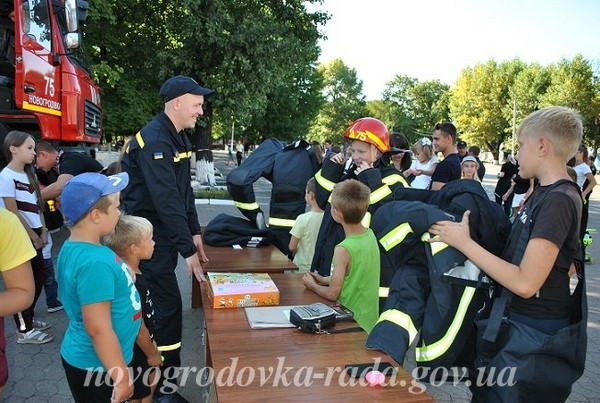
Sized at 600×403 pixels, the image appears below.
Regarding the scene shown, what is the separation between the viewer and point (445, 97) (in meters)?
79.6

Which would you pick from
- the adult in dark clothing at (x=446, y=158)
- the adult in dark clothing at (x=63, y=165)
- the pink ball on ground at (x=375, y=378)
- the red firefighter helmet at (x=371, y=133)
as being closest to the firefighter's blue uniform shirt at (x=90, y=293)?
the pink ball on ground at (x=375, y=378)

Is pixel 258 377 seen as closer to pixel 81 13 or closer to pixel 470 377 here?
pixel 470 377

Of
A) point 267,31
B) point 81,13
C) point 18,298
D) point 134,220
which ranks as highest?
point 267,31

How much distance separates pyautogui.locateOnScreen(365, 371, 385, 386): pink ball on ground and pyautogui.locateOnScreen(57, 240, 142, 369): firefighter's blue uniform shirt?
108 centimetres

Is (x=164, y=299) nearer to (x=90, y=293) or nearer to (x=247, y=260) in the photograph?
(x=247, y=260)

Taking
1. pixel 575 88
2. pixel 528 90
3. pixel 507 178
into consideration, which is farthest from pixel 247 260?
pixel 528 90

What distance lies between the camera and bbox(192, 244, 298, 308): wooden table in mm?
3312

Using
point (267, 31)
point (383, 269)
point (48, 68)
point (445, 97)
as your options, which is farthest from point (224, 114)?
point (445, 97)

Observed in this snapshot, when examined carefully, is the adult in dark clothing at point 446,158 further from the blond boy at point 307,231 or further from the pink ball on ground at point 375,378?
the pink ball on ground at point 375,378

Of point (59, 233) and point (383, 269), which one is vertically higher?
point (383, 269)

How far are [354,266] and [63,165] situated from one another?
3.58 meters

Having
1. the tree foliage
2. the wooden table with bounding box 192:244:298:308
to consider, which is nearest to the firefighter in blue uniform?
the wooden table with bounding box 192:244:298:308

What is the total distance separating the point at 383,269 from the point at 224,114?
1296 centimetres

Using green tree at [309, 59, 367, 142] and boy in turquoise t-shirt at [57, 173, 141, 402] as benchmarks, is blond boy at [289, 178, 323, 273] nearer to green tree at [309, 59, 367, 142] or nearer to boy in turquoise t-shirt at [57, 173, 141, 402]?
boy in turquoise t-shirt at [57, 173, 141, 402]
